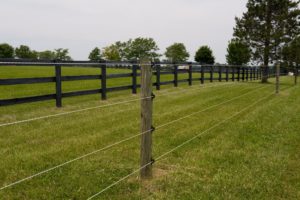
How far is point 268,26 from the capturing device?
87.0ft

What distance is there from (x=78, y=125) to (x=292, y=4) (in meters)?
24.6

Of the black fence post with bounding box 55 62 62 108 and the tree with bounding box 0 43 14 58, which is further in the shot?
the tree with bounding box 0 43 14 58

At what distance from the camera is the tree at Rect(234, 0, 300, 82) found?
26.4 meters

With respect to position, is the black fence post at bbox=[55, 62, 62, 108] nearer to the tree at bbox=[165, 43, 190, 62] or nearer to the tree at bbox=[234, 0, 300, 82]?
the tree at bbox=[234, 0, 300, 82]

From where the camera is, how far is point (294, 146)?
5.82 metres

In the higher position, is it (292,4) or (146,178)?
(292,4)

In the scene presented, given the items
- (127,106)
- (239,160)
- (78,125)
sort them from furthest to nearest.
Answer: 1. (127,106)
2. (78,125)
3. (239,160)

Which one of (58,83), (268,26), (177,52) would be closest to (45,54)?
(177,52)

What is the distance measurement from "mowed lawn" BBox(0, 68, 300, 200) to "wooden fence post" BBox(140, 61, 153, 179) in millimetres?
191

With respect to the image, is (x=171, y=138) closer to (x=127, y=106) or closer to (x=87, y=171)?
(x=87, y=171)

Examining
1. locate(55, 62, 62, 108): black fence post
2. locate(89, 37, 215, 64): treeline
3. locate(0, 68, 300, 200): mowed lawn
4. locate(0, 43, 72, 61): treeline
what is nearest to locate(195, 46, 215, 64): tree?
locate(89, 37, 215, 64): treeline

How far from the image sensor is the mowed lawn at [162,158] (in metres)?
3.86

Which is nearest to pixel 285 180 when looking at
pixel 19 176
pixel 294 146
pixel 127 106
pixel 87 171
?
pixel 294 146

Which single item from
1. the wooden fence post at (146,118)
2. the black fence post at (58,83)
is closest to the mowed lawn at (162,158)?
the wooden fence post at (146,118)
